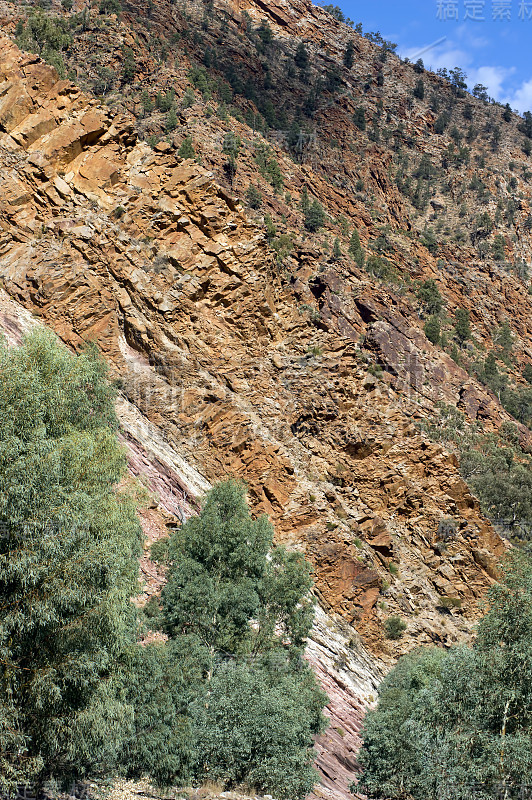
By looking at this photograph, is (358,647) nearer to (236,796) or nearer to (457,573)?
(457,573)

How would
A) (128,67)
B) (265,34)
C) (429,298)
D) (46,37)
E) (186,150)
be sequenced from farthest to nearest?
(265,34), (429,298), (128,67), (46,37), (186,150)

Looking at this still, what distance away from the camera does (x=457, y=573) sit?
38375 mm

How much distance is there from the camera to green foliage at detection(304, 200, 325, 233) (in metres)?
61.1

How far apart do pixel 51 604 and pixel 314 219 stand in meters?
53.9

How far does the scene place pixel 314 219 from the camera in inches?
2419

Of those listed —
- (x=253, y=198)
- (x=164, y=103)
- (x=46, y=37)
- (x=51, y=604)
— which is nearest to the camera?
(x=51, y=604)

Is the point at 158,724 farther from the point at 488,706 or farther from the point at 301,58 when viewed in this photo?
the point at 301,58

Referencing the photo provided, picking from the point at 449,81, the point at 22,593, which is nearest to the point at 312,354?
the point at 22,593

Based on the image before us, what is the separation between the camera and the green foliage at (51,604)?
37.8ft

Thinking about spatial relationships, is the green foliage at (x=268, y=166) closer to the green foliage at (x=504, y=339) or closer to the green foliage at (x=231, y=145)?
the green foliage at (x=231, y=145)

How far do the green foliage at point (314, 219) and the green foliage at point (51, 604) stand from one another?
4978 cm

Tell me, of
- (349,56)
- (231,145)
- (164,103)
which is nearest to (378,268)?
(231,145)

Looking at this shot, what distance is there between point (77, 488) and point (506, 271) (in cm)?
8074

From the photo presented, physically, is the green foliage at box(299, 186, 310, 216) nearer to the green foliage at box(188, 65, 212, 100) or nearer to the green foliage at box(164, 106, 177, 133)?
the green foliage at box(188, 65, 212, 100)
